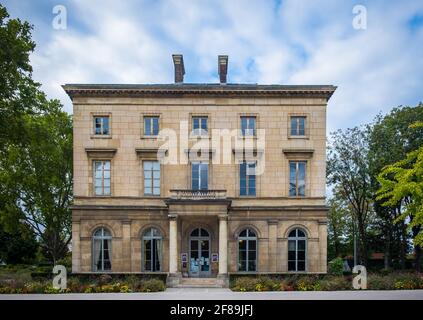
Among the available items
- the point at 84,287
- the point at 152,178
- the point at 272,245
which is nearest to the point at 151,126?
the point at 152,178

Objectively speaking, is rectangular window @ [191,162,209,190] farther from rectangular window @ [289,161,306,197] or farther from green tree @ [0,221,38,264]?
green tree @ [0,221,38,264]

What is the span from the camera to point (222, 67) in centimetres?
3309

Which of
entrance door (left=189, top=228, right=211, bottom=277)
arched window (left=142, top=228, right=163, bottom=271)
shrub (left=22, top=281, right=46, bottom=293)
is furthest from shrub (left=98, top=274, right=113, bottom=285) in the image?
entrance door (left=189, top=228, right=211, bottom=277)

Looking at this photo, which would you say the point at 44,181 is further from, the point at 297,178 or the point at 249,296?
the point at 249,296

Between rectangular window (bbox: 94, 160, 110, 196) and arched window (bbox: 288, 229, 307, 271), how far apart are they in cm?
1233

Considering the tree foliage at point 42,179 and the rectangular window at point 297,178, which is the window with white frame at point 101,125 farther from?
the rectangular window at point 297,178

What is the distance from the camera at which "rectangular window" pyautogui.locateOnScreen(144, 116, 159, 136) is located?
31016 millimetres

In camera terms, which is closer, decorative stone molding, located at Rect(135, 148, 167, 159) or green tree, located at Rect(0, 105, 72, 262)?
decorative stone molding, located at Rect(135, 148, 167, 159)

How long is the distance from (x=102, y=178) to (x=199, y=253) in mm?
7994

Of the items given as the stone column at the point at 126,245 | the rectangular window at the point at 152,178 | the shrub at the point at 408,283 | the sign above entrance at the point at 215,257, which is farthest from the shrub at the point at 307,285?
the stone column at the point at 126,245

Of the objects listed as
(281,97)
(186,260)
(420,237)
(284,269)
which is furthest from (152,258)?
(420,237)

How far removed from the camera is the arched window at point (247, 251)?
3019 centimetres
